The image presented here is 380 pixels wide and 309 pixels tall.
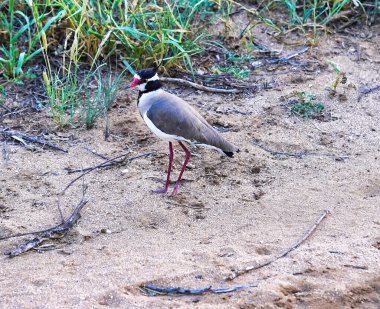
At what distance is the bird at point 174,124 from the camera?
5.04m

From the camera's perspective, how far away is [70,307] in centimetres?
390

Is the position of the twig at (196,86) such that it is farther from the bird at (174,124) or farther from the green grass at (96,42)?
the bird at (174,124)

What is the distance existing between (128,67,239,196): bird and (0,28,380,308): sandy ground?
0.85 ft

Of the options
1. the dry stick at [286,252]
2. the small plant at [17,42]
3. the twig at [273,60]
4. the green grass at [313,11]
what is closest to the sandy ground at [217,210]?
the dry stick at [286,252]

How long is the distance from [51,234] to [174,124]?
1.08m

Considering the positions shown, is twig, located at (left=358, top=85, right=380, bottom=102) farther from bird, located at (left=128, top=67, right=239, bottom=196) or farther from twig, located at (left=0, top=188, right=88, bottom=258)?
twig, located at (left=0, top=188, right=88, bottom=258)

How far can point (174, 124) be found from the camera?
5.04 m

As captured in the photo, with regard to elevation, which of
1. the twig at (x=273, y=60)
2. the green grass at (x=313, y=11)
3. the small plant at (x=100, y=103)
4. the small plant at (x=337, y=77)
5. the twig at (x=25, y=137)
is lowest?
the twig at (x=25, y=137)

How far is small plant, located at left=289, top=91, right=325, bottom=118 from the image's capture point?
623 centimetres

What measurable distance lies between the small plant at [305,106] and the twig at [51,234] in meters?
2.15

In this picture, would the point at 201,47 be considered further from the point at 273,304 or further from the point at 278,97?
the point at 273,304

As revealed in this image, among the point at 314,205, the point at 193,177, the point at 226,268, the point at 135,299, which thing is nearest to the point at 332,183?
the point at 314,205

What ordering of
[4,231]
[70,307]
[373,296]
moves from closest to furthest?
[70,307]
[373,296]
[4,231]

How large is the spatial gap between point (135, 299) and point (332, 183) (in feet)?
6.22
